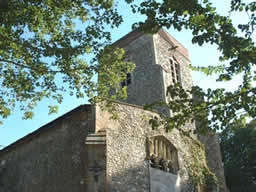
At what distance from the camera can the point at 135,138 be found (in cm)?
1071

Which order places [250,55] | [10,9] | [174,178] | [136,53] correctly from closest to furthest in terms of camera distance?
[250,55], [10,9], [174,178], [136,53]

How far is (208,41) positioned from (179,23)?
2.39 feet

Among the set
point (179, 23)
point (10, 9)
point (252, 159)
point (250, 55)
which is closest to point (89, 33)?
point (10, 9)

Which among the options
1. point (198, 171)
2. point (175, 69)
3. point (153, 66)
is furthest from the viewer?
point (175, 69)

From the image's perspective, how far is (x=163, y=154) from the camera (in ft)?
38.7

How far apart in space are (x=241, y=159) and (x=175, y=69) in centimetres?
1303

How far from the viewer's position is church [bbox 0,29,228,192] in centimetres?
942

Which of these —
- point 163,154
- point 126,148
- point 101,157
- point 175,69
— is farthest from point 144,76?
point 101,157

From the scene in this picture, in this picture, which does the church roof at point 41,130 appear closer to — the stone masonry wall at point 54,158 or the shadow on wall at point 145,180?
the stone masonry wall at point 54,158

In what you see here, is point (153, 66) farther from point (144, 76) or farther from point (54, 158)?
point (54, 158)

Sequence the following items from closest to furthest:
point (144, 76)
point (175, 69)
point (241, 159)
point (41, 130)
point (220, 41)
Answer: point (220, 41) → point (41, 130) → point (144, 76) → point (175, 69) → point (241, 159)

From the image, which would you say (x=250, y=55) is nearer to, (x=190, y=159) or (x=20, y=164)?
(x=190, y=159)

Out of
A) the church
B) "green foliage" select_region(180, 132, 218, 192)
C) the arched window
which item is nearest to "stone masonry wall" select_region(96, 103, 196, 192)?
the church

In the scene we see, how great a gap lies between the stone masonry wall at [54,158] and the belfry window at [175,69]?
27.7ft
